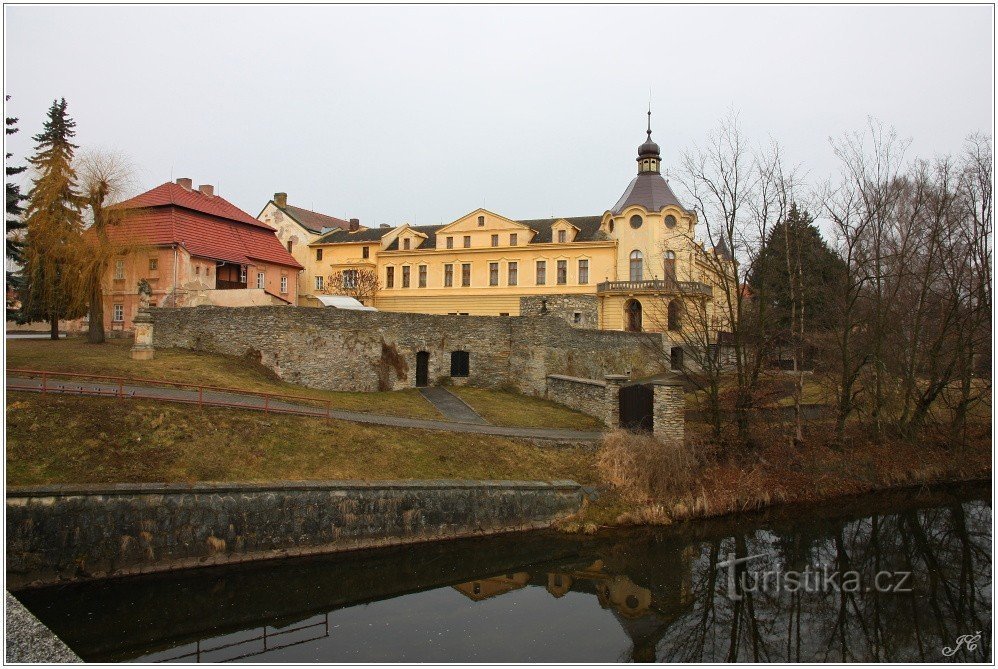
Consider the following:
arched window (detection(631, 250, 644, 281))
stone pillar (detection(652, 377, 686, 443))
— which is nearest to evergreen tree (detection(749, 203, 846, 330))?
stone pillar (detection(652, 377, 686, 443))

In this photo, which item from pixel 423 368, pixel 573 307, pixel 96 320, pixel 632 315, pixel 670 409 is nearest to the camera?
pixel 670 409

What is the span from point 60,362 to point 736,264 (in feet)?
66.8

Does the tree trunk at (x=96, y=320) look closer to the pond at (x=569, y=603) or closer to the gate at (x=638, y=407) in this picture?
the pond at (x=569, y=603)

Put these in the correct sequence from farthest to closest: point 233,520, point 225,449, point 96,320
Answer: point 96,320 < point 225,449 < point 233,520

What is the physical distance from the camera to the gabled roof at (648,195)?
36781mm

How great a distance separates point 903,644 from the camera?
1057cm

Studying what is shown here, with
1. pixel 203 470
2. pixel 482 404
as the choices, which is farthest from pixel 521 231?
pixel 203 470

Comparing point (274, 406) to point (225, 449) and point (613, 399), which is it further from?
point (613, 399)

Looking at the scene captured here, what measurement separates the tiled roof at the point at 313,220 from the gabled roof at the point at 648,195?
2174 cm

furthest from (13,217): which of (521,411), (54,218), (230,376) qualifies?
(521,411)

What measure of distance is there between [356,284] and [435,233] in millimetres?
6191

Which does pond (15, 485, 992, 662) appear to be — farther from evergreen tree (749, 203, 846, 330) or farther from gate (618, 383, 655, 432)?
evergreen tree (749, 203, 846, 330)

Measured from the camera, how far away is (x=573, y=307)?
37250mm

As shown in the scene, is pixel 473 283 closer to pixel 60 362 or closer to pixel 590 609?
pixel 60 362
